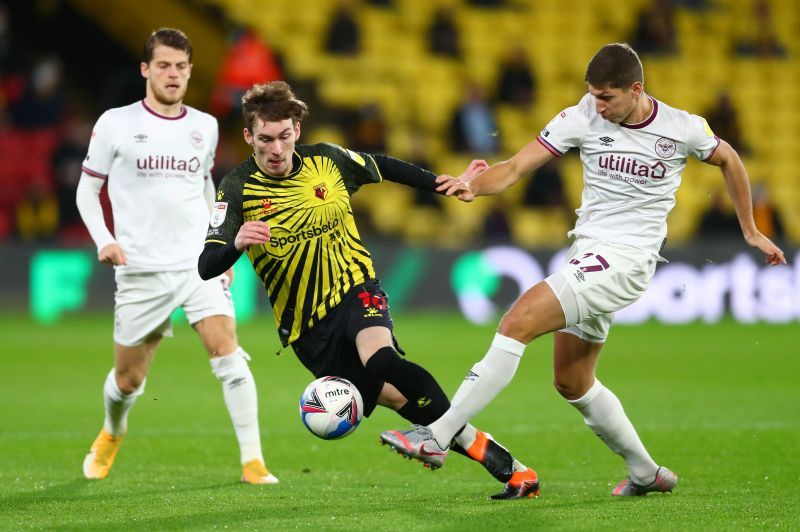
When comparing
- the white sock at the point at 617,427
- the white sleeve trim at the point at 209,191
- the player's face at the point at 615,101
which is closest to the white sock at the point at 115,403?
the white sleeve trim at the point at 209,191

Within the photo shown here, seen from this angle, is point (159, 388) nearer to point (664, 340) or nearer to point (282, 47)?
point (664, 340)

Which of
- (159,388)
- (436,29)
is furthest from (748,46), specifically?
(159,388)

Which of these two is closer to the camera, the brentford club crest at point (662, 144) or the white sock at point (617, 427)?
the brentford club crest at point (662, 144)

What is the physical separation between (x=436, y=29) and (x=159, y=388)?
10.4m

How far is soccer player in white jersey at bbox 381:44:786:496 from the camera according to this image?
20.0 feet

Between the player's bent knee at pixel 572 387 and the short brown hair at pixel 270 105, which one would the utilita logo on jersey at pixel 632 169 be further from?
the short brown hair at pixel 270 105

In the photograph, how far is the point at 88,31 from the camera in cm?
2220

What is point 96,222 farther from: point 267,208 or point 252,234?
point 252,234

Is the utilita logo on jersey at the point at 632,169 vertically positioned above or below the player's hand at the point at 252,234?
above

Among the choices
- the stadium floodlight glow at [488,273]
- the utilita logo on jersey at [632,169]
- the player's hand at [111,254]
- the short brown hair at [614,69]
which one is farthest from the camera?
the stadium floodlight glow at [488,273]

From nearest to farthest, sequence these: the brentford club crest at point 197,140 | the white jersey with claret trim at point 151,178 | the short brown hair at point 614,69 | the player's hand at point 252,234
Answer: the player's hand at point 252,234 < the short brown hair at point 614,69 < the white jersey with claret trim at point 151,178 < the brentford club crest at point 197,140

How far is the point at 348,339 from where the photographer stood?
6.33 metres

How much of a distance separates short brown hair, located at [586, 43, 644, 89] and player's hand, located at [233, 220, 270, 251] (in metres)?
1.72

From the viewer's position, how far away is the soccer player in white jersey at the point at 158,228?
733 cm
